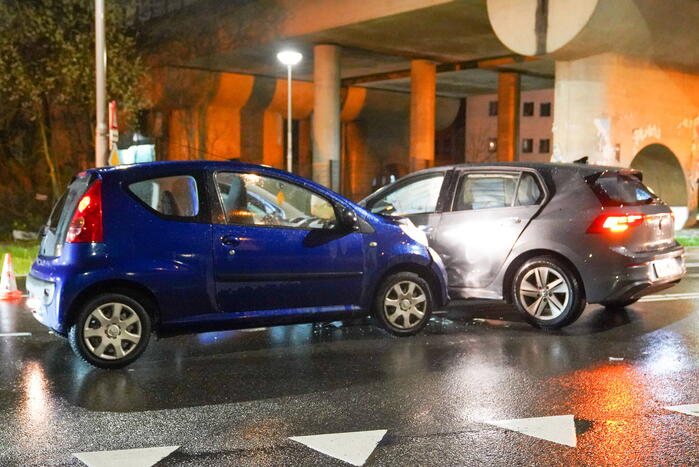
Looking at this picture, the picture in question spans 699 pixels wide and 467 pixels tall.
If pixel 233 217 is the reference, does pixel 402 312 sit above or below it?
below

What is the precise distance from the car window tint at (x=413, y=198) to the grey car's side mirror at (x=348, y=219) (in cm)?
152

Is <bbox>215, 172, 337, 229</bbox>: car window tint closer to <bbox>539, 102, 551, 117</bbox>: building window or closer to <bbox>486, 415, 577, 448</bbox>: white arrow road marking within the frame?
<bbox>486, 415, 577, 448</bbox>: white arrow road marking

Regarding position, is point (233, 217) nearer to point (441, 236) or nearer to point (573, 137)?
point (441, 236)

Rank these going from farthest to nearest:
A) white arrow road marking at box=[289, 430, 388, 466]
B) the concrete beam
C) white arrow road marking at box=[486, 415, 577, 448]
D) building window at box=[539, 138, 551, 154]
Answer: building window at box=[539, 138, 551, 154] → the concrete beam → white arrow road marking at box=[486, 415, 577, 448] → white arrow road marking at box=[289, 430, 388, 466]

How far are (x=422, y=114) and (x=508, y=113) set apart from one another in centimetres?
483

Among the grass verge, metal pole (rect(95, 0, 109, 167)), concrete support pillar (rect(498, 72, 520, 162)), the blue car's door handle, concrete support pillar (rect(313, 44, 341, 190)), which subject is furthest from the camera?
concrete support pillar (rect(498, 72, 520, 162))

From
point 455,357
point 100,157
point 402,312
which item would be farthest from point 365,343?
point 100,157

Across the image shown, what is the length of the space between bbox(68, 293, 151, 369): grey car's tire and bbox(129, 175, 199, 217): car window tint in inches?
31.1

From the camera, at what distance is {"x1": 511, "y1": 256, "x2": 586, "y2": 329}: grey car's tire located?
808cm

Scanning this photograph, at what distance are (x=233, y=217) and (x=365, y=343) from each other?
66.9 inches

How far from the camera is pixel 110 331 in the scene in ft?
21.2

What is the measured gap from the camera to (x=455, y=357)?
6.88 m

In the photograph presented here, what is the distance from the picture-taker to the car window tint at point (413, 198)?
29.9 feet

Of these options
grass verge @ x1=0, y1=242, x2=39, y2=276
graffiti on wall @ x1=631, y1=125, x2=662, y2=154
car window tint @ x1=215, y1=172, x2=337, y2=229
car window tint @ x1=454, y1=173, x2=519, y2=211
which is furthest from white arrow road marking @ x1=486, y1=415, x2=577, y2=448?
graffiti on wall @ x1=631, y1=125, x2=662, y2=154
